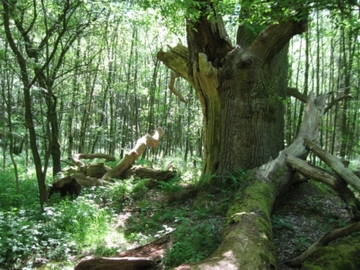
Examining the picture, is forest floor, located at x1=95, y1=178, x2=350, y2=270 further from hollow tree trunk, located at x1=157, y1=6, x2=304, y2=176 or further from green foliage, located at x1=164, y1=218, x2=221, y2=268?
hollow tree trunk, located at x1=157, y1=6, x2=304, y2=176

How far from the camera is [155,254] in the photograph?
422 cm

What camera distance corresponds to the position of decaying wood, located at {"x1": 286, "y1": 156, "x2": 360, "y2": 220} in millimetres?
4535

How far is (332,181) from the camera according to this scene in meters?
5.05

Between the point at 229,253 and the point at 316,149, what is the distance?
145 inches

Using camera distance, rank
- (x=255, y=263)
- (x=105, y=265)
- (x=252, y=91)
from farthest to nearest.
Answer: (x=252, y=91) → (x=105, y=265) → (x=255, y=263)

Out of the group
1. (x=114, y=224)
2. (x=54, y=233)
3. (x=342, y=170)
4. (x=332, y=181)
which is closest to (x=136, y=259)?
(x=54, y=233)

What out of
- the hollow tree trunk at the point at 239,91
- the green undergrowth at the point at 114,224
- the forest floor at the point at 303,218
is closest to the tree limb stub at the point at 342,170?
the forest floor at the point at 303,218

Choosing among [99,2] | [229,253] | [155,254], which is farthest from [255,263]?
[99,2]

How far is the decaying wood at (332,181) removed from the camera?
4.54 m

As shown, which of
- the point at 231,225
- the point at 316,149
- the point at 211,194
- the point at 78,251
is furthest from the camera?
the point at 211,194

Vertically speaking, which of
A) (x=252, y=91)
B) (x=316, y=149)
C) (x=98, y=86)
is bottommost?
→ (x=316, y=149)

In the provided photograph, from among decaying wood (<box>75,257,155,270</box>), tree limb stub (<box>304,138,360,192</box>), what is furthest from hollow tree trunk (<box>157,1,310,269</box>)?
decaying wood (<box>75,257,155,270</box>)

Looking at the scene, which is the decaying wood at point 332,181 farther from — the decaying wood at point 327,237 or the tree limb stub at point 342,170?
the decaying wood at point 327,237

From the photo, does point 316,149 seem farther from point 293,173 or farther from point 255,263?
point 255,263
